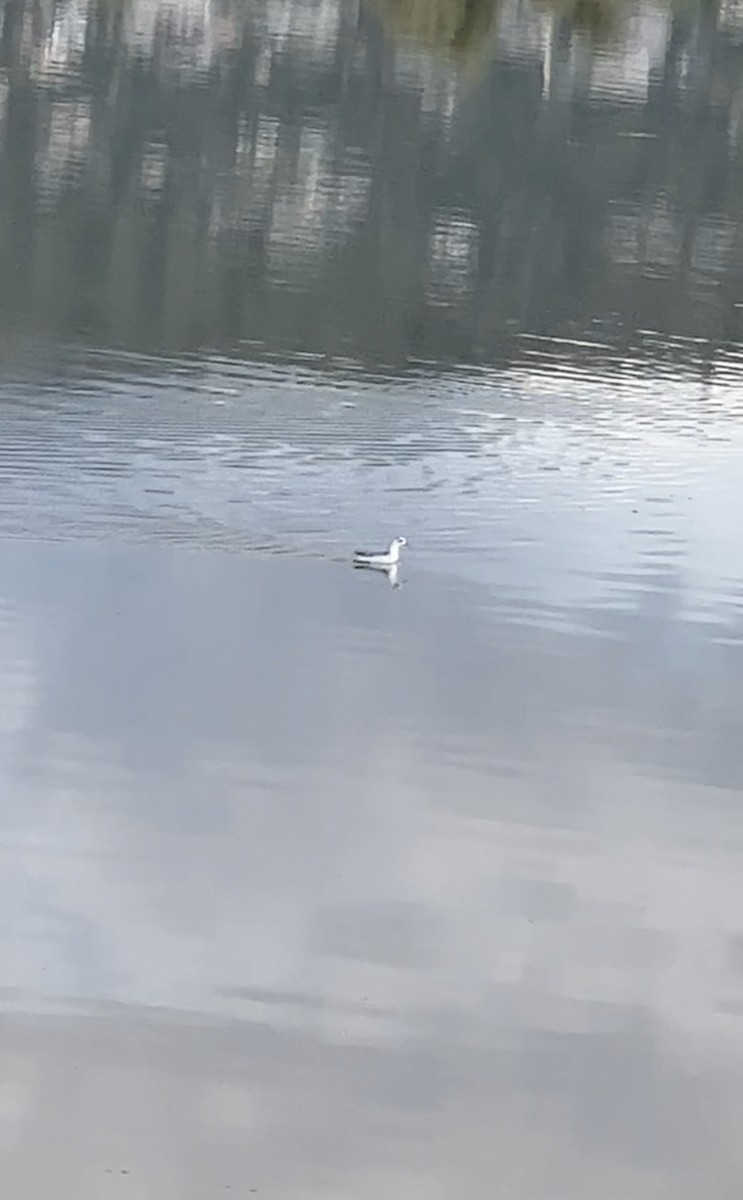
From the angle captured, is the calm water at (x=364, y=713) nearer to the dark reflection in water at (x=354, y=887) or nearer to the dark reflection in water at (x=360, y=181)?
the dark reflection in water at (x=354, y=887)

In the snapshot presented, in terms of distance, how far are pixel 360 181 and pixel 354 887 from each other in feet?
59.8

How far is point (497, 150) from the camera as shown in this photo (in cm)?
3048

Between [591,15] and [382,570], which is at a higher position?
[591,15]

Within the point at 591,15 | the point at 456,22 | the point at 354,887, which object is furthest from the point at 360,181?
the point at 591,15

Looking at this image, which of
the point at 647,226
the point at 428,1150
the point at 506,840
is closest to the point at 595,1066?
the point at 428,1150

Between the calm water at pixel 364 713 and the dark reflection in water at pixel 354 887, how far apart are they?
0.06ft

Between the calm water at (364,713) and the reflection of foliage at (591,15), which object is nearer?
the calm water at (364,713)

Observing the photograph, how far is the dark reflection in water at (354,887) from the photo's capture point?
750 cm

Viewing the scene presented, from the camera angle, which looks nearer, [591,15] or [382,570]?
[382,570]

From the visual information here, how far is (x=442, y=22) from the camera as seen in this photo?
43094 millimetres

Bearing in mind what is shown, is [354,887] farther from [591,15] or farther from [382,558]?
[591,15]

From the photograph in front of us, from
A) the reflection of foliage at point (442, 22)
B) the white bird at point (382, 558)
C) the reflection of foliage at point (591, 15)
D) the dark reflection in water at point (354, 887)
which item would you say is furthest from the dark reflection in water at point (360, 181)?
the dark reflection in water at point (354, 887)

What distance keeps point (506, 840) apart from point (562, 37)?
37.6 metres

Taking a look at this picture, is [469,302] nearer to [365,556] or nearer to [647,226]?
[647,226]
